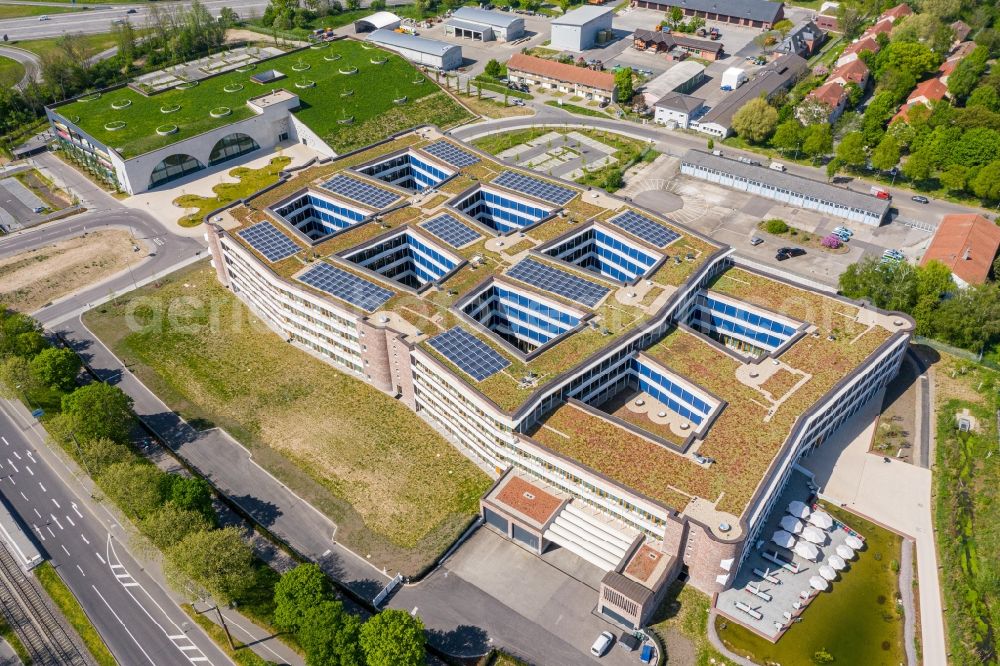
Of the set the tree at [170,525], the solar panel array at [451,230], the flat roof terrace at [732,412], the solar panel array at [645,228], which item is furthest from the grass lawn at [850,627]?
the solar panel array at [451,230]

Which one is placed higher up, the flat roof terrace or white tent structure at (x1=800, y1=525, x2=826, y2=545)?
the flat roof terrace

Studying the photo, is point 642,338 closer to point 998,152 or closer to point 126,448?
point 126,448

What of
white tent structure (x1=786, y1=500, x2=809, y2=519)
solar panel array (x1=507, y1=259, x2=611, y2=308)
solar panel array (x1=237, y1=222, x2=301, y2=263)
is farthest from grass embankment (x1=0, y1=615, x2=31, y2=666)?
white tent structure (x1=786, y1=500, x2=809, y2=519)

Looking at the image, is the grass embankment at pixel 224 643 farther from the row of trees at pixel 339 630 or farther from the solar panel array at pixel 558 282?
the solar panel array at pixel 558 282

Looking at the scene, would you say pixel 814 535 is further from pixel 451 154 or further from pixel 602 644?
pixel 451 154

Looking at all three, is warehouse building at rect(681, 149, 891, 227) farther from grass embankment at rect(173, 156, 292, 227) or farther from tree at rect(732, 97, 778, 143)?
grass embankment at rect(173, 156, 292, 227)
